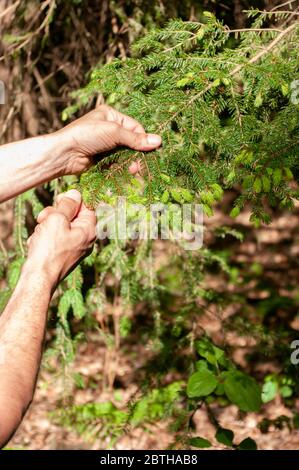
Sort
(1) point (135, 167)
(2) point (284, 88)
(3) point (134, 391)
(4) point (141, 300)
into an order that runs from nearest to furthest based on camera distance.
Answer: (2) point (284, 88) → (1) point (135, 167) → (4) point (141, 300) → (3) point (134, 391)

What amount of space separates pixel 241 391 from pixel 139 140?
2.02m

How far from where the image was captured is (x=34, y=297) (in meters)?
1.90

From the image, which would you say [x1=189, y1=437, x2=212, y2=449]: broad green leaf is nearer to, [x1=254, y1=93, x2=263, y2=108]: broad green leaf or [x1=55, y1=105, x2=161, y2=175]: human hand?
[x1=55, y1=105, x2=161, y2=175]: human hand

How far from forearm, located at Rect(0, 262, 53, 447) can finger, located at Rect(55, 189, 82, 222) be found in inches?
12.5

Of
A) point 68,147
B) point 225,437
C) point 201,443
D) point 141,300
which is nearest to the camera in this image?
point 68,147

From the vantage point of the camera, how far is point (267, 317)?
5547mm

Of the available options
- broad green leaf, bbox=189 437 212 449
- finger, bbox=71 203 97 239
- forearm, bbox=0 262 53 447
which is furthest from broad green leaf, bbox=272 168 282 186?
broad green leaf, bbox=189 437 212 449

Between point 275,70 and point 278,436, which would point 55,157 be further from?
point 278,436

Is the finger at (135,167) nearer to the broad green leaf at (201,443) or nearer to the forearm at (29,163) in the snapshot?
the forearm at (29,163)

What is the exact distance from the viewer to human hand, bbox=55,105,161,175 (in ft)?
7.16

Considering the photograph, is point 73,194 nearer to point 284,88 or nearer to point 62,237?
point 62,237

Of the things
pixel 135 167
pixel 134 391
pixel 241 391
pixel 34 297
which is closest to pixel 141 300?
pixel 241 391
